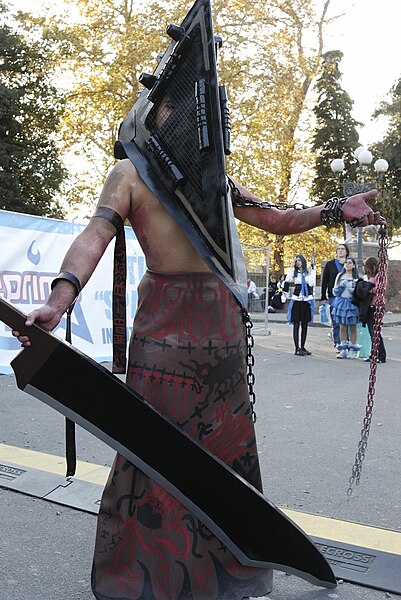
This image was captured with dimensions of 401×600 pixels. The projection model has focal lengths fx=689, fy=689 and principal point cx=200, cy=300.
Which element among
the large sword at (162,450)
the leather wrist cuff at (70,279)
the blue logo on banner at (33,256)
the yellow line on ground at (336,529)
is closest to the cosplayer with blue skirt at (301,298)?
the blue logo on banner at (33,256)

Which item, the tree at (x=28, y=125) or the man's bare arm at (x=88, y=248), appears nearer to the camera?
the man's bare arm at (x=88, y=248)

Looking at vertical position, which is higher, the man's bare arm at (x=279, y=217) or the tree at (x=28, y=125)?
the tree at (x=28, y=125)

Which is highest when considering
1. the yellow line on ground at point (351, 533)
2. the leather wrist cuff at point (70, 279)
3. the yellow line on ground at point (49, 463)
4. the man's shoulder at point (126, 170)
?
the man's shoulder at point (126, 170)

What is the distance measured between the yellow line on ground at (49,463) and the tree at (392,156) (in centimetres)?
3627

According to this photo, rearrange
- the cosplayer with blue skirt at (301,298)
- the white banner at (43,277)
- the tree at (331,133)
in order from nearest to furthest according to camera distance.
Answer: the white banner at (43,277)
the cosplayer with blue skirt at (301,298)
the tree at (331,133)

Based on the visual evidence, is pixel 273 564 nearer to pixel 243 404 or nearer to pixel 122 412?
pixel 243 404

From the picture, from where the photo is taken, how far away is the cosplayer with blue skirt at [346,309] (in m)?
10.7

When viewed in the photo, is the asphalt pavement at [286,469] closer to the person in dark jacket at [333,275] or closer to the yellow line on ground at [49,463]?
the yellow line on ground at [49,463]

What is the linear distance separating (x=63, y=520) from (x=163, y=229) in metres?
1.94

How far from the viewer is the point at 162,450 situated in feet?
7.70

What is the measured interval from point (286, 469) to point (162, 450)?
2521 millimetres

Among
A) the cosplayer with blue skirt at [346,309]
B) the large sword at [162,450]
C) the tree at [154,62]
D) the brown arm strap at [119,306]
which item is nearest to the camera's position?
the large sword at [162,450]

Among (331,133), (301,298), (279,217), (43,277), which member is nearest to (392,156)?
(331,133)

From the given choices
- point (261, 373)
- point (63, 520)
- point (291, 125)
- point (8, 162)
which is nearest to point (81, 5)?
point (8, 162)
